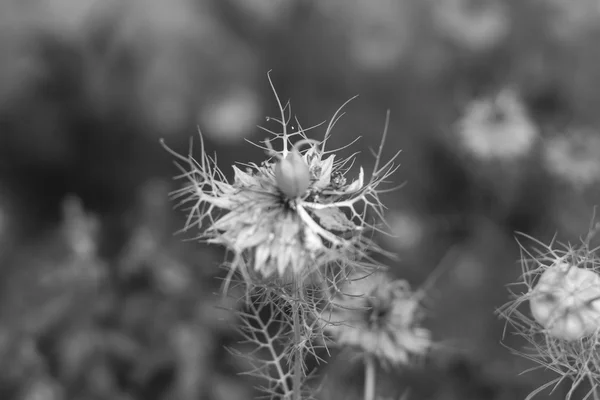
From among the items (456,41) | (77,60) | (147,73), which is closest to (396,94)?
(456,41)

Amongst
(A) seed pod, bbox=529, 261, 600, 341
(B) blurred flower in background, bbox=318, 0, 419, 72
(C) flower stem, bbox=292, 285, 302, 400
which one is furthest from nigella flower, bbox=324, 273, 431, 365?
(B) blurred flower in background, bbox=318, 0, 419, 72

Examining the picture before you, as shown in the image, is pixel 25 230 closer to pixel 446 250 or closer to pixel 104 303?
pixel 104 303

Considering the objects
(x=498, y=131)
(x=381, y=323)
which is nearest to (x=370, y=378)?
(x=381, y=323)

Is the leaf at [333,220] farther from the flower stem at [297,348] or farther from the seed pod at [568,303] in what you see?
the seed pod at [568,303]

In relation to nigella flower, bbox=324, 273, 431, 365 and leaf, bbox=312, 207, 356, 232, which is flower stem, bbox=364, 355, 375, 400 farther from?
leaf, bbox=312, 207, 356, 232

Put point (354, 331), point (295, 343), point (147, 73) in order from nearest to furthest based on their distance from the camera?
point (295, 343) < point (354, 331) < point (147, 73)

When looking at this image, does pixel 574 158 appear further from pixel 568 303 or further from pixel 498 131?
pixel 568 303

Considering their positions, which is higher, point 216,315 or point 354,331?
point 354,331
